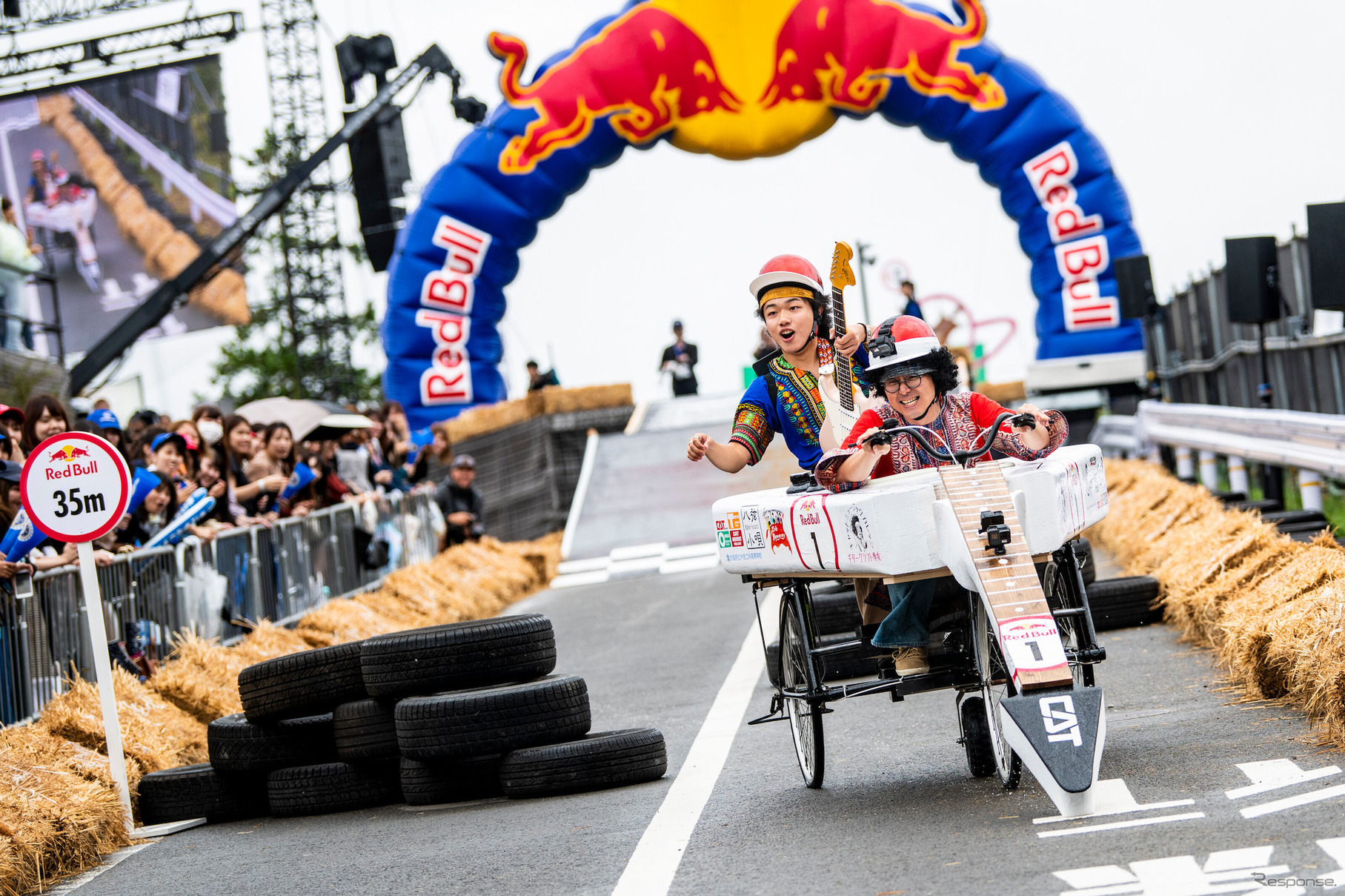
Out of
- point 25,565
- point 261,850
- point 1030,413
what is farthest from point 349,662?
point 1030,413

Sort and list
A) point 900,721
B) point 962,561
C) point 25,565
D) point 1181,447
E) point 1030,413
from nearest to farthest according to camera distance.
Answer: point 962,561 < point 1030,413 < point 900,721 < point 25,565 < point 1181,447

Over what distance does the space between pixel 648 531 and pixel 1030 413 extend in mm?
14869

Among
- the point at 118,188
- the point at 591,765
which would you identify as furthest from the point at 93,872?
the point at 118,188

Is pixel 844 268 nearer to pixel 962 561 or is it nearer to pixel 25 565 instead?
pixel 962 561

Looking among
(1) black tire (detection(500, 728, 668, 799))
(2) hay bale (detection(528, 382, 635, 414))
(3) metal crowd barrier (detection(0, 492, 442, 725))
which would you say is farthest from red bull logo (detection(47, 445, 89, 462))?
(2) hay bale (detection(528, 382, 635, 414))

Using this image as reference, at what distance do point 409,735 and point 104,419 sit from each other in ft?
16.0

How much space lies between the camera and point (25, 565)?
8961 mm

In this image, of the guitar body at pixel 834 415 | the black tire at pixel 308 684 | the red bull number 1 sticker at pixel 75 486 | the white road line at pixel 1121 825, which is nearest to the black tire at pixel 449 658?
the black tire at pixel 308 684

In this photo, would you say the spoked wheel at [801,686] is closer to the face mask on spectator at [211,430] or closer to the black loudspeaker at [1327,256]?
the black loudspeaker at [1327,256]

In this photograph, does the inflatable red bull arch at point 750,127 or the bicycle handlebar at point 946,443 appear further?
the inflatable red bull arch at point 750,127

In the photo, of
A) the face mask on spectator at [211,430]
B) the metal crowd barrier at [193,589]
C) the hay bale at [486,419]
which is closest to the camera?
the metal crowd barrier at [193,589]

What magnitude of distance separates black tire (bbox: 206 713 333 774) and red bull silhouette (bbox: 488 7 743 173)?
16.8m

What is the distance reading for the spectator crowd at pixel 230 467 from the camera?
10.1m

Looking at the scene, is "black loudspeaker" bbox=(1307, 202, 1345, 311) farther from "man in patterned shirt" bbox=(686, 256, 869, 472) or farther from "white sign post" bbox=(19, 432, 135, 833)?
"white sign post" bbox=(19, 432, 135, 833)
